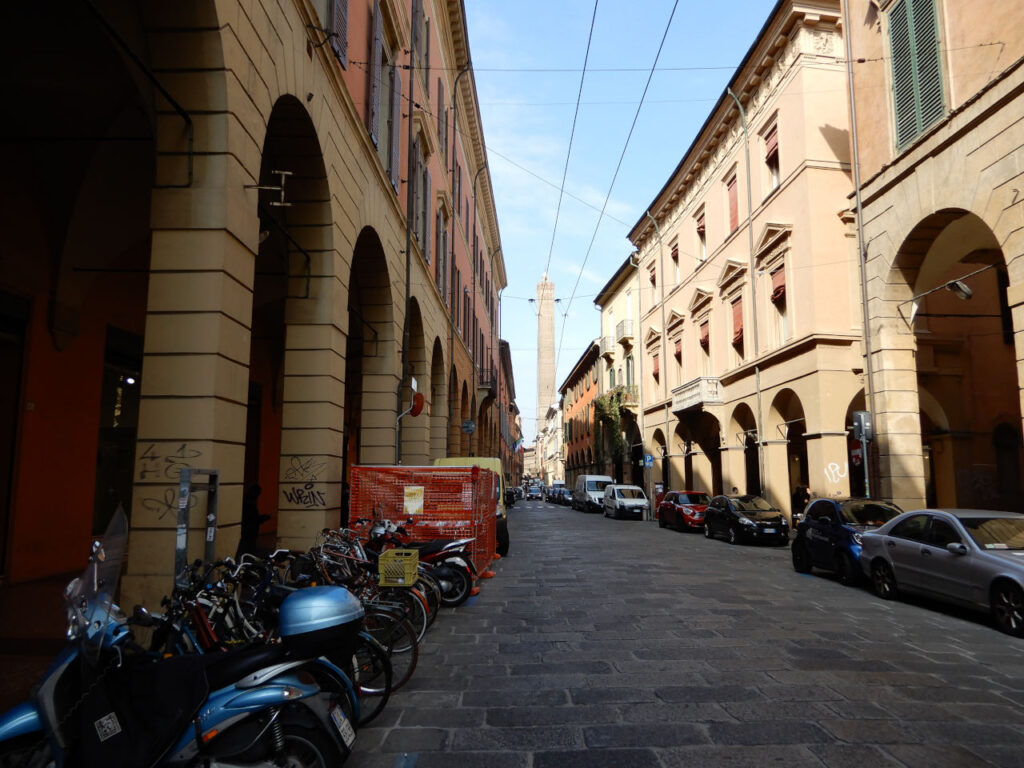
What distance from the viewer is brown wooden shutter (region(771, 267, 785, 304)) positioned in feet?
72.6

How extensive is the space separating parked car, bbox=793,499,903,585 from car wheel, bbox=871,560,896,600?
837 mm

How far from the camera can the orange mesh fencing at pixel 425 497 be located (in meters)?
10.4

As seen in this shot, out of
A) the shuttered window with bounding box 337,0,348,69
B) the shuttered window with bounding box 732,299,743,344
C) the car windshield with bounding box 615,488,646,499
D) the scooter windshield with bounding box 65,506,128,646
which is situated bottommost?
the car windshield with bounding box 615,488,646,499

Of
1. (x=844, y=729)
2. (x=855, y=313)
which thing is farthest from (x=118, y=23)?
(x=855, y=313)

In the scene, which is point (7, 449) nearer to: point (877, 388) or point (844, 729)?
point (844, 729)

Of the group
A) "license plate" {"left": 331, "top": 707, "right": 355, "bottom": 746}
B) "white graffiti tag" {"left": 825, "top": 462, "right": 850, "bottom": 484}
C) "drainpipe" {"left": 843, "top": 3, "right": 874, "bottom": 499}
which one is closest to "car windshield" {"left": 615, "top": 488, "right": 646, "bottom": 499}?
"white graffiti tag" {"left": 825, "top": 462, "right": 850, "bottom": 484}

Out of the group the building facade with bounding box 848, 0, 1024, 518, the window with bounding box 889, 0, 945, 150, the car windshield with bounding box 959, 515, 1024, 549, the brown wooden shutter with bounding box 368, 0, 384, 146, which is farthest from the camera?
the window with bounding box 889, 0, 945, 150

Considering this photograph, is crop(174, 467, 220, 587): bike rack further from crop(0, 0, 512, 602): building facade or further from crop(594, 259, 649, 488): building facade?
crop(594, 259, 649, 488): building facade

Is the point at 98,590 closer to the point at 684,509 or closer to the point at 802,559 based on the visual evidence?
the point at 802,559

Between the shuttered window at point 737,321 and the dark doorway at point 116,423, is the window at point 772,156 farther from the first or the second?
the dark doorway at point 116,423

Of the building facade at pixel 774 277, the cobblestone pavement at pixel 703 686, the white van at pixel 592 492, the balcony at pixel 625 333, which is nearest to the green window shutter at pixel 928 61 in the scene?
the building facade at pixel 774 277

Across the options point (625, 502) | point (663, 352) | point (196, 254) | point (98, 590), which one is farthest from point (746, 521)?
point (98, 590)

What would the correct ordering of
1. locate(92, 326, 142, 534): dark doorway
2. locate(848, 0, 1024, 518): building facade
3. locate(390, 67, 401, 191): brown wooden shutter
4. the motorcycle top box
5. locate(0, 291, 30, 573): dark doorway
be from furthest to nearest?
locate(390, 67, 401, 191): brown wooden shutter
locate(92, 326, 142, 534): dark doorway
locate(848, 0, 1024, 518): building facade
locate(0, 291, 30, 573): dark doorway
the motorcycle top box

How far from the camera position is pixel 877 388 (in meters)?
15.4
